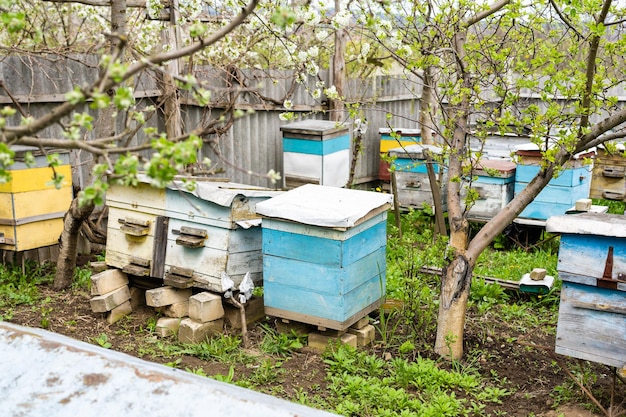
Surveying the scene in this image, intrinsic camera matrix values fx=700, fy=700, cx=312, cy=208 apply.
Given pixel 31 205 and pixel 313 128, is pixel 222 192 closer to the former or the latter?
pixel 31 205

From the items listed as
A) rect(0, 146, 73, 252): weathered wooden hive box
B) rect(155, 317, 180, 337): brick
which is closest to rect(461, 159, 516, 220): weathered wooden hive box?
rect(155, 317, 180, 337): brick

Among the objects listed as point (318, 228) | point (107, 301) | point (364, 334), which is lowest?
point (364, 334)

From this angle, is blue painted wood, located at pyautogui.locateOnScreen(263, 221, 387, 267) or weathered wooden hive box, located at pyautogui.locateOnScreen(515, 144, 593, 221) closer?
blue painted wood, located at pyautogui.locateOnScreen(263, 221, 387, 267)

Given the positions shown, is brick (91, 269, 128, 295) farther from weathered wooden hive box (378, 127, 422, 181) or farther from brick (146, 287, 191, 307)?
weathered wooden hive box (378, 127, 422, 181)

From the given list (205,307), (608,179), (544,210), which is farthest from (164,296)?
(608,179)

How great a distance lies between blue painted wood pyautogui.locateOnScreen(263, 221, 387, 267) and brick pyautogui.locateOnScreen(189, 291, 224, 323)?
589 mm

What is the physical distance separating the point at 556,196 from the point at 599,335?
11.8 ft

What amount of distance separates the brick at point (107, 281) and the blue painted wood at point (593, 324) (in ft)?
11.7

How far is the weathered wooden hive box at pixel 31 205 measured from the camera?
Answer: 237 inches

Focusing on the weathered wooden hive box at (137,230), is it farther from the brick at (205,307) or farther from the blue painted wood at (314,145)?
the blue painted wood at (314,145)

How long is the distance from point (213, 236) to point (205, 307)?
0.55 m

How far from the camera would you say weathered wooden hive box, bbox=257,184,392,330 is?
493 cm

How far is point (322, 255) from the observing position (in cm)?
497

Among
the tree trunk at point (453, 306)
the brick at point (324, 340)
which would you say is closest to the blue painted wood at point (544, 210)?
the tree trunk at point (453, 306)
